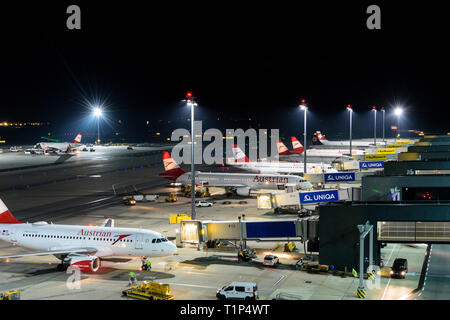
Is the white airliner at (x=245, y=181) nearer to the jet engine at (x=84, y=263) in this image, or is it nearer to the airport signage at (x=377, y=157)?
the airport signage at (x=377, y=157)

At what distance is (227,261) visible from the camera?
45.4 m

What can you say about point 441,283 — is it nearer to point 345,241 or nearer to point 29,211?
point 345,241

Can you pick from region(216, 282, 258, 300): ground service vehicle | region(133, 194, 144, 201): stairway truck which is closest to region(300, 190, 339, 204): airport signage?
region(216, 282, 258, 300): ground service vehicle

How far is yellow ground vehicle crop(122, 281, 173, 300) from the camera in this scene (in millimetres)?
33688

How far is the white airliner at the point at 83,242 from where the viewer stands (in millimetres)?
42263

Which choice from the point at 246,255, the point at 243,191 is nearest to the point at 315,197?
the point at 246,255

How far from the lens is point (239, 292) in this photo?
33.7m

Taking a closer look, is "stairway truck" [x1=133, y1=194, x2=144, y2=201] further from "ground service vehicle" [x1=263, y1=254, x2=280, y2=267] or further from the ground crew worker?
the ground crew worker

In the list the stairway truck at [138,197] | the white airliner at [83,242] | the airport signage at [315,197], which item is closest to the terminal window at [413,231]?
the white airliner at [83,242]

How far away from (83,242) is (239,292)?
17.3 metres

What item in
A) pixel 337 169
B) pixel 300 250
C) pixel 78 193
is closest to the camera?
pixel 300 250

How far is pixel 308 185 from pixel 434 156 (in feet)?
85.7

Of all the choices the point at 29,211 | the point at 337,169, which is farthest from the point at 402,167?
the point at 29,211

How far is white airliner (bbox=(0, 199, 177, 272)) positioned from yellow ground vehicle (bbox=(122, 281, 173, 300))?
25.2 feet
